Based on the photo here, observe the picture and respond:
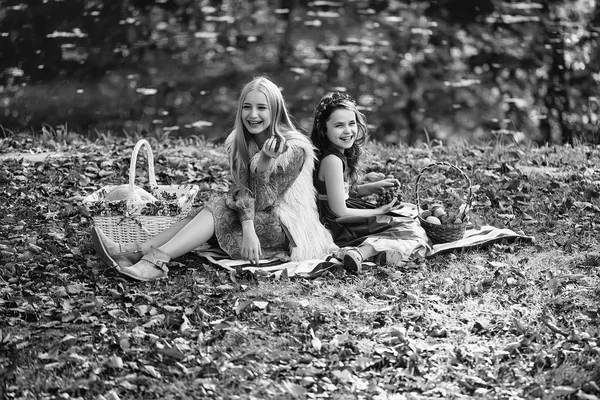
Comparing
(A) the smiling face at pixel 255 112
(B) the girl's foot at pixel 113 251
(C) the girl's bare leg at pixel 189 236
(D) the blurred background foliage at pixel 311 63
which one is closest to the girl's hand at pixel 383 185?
(A) the smiling face at pixel 255 112

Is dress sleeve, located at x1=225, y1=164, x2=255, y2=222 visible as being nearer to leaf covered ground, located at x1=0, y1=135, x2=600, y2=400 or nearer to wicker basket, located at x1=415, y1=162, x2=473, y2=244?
leaf covered ground, located at x1=0, y1=135, x2=600, y2=400

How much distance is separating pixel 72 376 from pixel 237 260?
1761mm

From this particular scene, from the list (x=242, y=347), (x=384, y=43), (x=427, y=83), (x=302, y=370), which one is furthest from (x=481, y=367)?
(x=384, y=43)

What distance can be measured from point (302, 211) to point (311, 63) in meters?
8.82

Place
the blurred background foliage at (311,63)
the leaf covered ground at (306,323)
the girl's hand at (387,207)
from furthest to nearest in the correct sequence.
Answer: the blurred background foliage at (311,63) < the girl's hand at (387,207) < the leaf covered ground at (306,323)

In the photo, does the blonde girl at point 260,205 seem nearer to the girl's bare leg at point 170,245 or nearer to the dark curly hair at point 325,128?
the girl's bare leg at point 170,245

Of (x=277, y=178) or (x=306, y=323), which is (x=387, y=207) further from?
(x=306, y=323)

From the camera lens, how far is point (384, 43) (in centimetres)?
1512

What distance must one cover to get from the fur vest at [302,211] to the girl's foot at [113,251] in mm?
925

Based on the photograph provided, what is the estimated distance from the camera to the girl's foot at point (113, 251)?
17.5 ft

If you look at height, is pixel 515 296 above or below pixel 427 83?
above

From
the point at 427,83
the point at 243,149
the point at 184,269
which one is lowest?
the point at 427,83

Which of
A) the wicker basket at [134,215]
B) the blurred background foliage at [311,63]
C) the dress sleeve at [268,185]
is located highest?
the dress sleeve at [268,185]

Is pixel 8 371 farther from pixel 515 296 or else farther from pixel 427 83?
pixel 427 83
